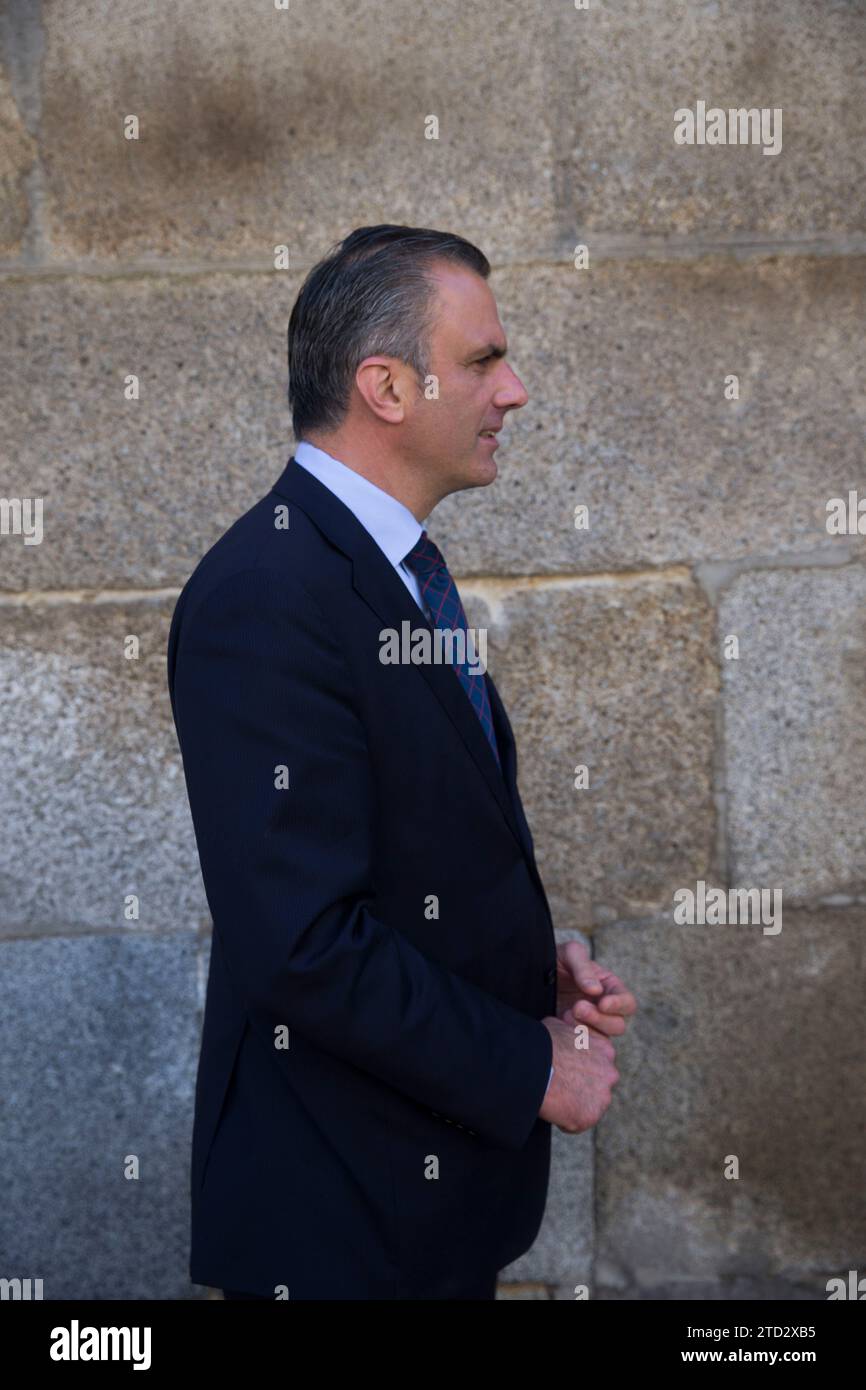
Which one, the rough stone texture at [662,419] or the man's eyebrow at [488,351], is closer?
the man's eyebrow at [488,351]

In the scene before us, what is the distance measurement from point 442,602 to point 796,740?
4.47 feet

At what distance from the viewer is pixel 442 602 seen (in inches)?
75.8

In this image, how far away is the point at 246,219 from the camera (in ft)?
9.63

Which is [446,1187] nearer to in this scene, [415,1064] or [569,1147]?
[415,1064]

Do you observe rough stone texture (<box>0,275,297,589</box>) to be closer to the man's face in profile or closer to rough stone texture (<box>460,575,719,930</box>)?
rough stone texture (<box>460,575,719,930</box>)

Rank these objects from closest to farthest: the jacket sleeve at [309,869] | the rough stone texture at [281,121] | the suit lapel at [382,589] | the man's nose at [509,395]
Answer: the jacket sleeve at [309,869] → the suit lapel at [382,589] → the man's nose at [509,395] → the rough stone texture at [281,121]

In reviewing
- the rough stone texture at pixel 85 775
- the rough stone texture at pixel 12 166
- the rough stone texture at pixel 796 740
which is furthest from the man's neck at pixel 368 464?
the rough stone texture at pixel 12 166

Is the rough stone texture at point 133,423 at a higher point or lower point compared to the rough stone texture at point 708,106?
lower

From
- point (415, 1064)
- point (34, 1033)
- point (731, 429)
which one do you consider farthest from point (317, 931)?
point (731, 429)

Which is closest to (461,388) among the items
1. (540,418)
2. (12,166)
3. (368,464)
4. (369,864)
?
(368,464)

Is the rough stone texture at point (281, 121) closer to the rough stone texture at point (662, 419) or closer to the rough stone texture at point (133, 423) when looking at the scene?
the rough stone texture at point (133, 423)

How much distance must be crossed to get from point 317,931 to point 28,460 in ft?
5.86

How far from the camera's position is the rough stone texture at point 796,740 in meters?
2.97

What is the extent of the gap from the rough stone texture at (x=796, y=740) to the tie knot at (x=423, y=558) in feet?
3.95
